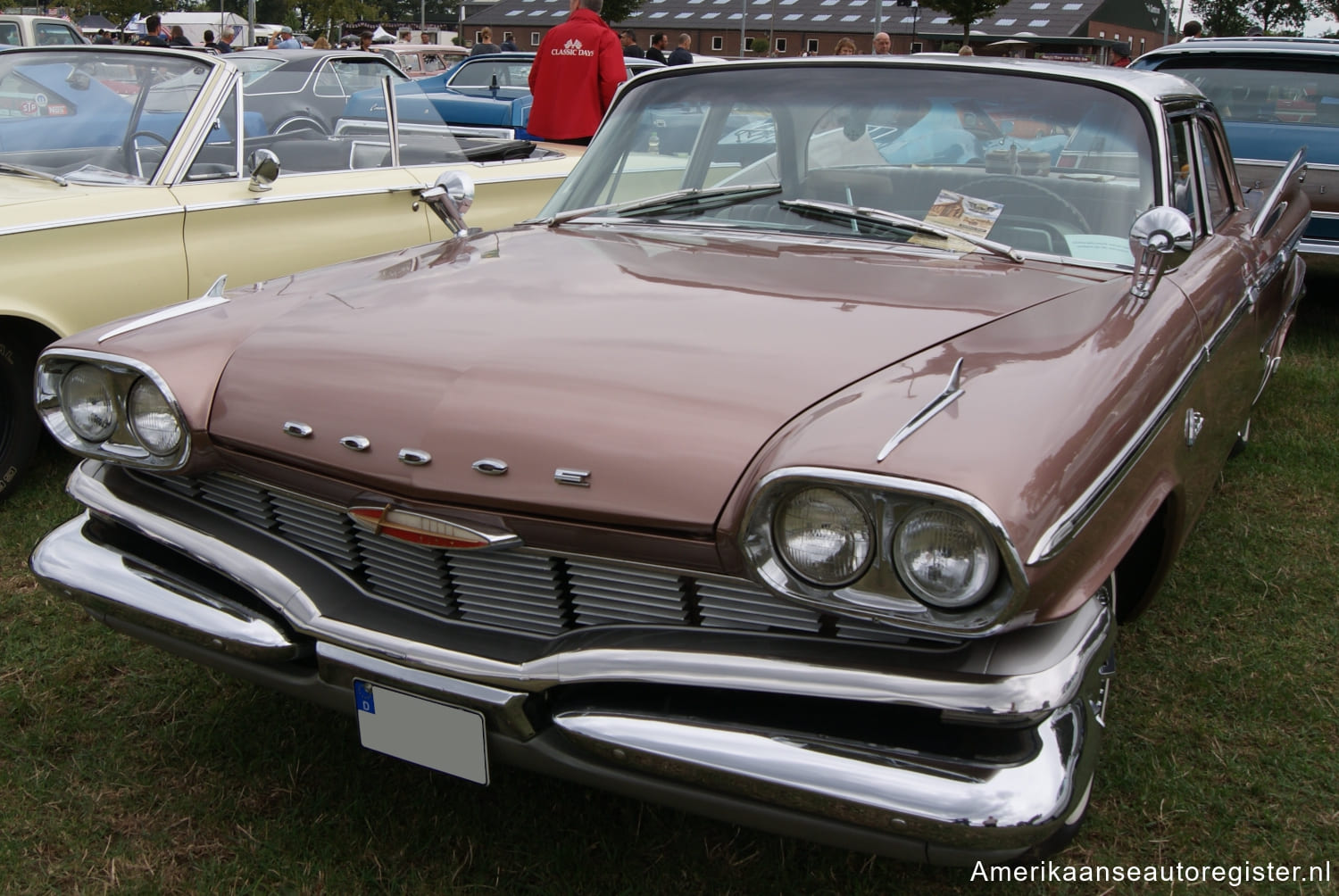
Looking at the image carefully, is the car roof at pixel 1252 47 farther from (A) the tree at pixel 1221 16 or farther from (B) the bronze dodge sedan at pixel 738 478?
(A) the tree at pixel 1221 16

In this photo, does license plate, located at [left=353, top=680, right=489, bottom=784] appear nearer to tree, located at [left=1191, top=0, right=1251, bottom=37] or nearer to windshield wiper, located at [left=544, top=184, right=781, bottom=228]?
windshield wiper, located at [left=544, top=184, right=781, bottom=228]

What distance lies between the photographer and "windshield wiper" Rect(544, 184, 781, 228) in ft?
9.16

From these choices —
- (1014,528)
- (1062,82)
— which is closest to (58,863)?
(1014,528)

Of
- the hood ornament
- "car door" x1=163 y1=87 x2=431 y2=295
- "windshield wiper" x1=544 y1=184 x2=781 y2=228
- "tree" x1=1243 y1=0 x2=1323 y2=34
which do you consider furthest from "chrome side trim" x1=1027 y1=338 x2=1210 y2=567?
"tree" x1=1243 y1=0 x2=1323 y2=34

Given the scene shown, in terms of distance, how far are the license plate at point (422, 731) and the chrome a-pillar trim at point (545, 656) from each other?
7cm

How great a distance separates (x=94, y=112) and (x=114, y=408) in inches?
104

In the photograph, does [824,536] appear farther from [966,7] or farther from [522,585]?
[966,7]

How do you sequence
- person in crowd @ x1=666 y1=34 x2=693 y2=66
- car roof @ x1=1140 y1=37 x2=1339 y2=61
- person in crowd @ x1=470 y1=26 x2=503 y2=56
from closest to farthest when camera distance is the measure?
car roof @ x1=1140 y1=37 x2=1339 y2=61, person in crowd @ x1=666 y1=34 x2=693 y2=66, person in crowd @ x1=470 y1=26 x2=503 y2=56

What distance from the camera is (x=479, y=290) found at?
2.29m

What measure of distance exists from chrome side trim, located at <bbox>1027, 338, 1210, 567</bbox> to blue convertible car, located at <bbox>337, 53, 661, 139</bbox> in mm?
3668

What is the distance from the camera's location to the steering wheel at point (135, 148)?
13.2ft

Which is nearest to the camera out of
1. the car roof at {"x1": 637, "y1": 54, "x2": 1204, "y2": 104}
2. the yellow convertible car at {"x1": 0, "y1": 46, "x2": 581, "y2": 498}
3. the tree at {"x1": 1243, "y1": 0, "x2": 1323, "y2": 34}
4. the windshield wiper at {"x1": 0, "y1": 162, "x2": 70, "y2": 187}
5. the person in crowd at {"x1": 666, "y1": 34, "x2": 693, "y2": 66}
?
the car roof at {"x1": 637, "y1": 54, "x2": 1204, "y2": 104}

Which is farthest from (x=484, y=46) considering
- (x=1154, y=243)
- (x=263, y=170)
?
(x=1154, y=243)

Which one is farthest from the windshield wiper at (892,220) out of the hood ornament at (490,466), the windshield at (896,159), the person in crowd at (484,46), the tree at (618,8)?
the tree at (618,8)
